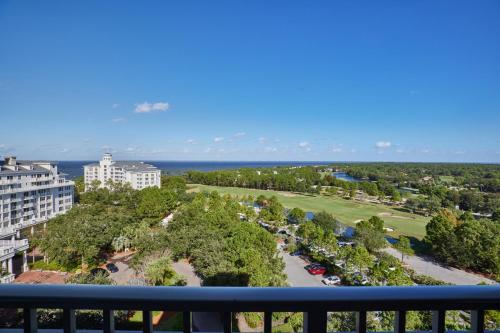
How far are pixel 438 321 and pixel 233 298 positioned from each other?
420 mm

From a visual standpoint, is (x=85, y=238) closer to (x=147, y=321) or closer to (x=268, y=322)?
(x=147, y=321)

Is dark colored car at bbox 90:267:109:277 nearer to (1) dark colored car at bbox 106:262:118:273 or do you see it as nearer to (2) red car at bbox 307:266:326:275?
(1) dark colored car at bbox 106:262:118:273

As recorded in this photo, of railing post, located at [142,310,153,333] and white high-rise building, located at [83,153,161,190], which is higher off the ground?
railing post, located at [142,310,153,333]

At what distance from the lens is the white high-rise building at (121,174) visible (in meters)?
22.4

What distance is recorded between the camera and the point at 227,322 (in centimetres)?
51

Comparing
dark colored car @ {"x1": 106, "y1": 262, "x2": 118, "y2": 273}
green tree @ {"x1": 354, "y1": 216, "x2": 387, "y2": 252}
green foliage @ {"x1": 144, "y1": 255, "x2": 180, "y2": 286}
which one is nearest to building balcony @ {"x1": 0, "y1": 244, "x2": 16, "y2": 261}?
dark colored car @ {"x1": 106, "y1": 262, "x2": 118, "y2": 273}

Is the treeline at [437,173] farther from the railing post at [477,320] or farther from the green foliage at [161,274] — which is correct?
the green foliage at [161,274]

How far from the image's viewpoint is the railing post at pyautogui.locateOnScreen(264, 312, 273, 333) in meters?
0.49

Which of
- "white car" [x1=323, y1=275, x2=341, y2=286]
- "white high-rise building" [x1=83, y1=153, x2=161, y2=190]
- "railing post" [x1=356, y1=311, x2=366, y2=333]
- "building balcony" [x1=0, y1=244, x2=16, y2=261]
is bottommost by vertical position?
"white car" [x1=323, y1=275, x2=341, y2=286]

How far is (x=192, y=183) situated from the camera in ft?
86.0

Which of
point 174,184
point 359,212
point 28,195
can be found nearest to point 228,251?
point 359,212

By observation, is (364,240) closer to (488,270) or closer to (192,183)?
(488,270)

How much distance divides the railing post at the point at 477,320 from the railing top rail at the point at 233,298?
1.6 inches

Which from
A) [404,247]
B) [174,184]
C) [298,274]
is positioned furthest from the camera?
[174,184]
